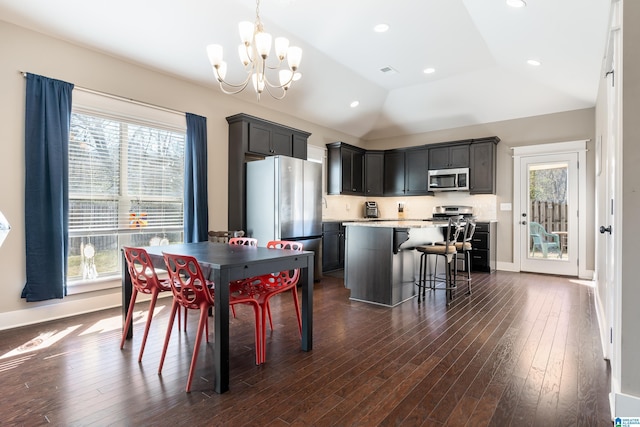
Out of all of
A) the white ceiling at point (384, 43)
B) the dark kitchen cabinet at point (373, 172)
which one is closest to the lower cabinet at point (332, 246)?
the dark kitchen cabinet at point (373, 172)

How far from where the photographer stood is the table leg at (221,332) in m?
2.06

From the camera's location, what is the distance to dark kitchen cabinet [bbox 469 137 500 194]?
6297mm

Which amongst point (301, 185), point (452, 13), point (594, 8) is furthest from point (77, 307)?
point (594, 8)

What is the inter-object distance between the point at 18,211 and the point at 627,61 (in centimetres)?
466

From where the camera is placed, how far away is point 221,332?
2082 mm

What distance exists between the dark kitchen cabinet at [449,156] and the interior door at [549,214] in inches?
38.1

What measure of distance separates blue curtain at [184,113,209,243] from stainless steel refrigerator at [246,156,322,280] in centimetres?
65

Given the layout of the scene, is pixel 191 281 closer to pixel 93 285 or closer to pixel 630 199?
pixel 93 285

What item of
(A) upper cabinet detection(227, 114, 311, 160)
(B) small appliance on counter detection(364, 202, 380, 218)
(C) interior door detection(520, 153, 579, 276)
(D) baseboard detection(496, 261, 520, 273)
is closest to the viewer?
Answer: (A) upper cabinet detection(227, 114, 311, 160)

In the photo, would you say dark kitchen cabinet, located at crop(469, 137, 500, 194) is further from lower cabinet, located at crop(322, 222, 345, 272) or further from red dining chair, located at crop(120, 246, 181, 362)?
red dining chair, located at crop(120, 246, 181, 362)

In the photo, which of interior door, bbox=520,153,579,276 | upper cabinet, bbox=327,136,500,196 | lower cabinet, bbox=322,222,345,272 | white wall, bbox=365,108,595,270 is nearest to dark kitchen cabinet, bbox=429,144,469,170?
upper cabinet, bbox=327,136,500,196

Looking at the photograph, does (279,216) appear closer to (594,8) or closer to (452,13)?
(452,13)

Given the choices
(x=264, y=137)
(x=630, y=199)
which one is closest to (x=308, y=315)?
(x=630, y=199)

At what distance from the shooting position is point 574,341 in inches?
114
